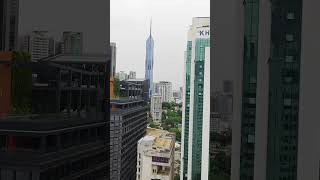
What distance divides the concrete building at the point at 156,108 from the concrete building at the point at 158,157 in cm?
27

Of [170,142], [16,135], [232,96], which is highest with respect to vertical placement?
[232,96]

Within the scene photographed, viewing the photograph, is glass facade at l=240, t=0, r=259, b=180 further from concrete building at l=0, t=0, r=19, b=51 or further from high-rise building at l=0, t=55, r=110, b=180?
concrete building at l=0, t=0, r=19, b=51

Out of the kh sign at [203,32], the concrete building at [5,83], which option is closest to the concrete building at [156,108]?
the kh sign at [203,32]

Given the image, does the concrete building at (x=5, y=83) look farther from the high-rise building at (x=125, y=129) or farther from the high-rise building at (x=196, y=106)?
the high-rise building at (x=125, y=129)

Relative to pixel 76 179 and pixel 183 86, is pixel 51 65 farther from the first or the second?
pixel 183 86

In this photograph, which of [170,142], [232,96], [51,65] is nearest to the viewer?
[232,96]

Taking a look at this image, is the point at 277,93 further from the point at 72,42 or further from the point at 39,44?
the point at 39,44

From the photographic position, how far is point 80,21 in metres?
3.82

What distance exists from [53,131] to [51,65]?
52cm

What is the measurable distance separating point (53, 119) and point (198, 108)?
11.6 feet

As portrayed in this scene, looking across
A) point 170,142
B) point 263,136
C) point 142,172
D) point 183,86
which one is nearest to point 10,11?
point 263,136

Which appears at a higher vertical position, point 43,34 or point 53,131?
point 43,34

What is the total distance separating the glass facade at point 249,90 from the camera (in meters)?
2.89

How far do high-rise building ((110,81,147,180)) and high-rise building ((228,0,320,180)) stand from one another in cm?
388
